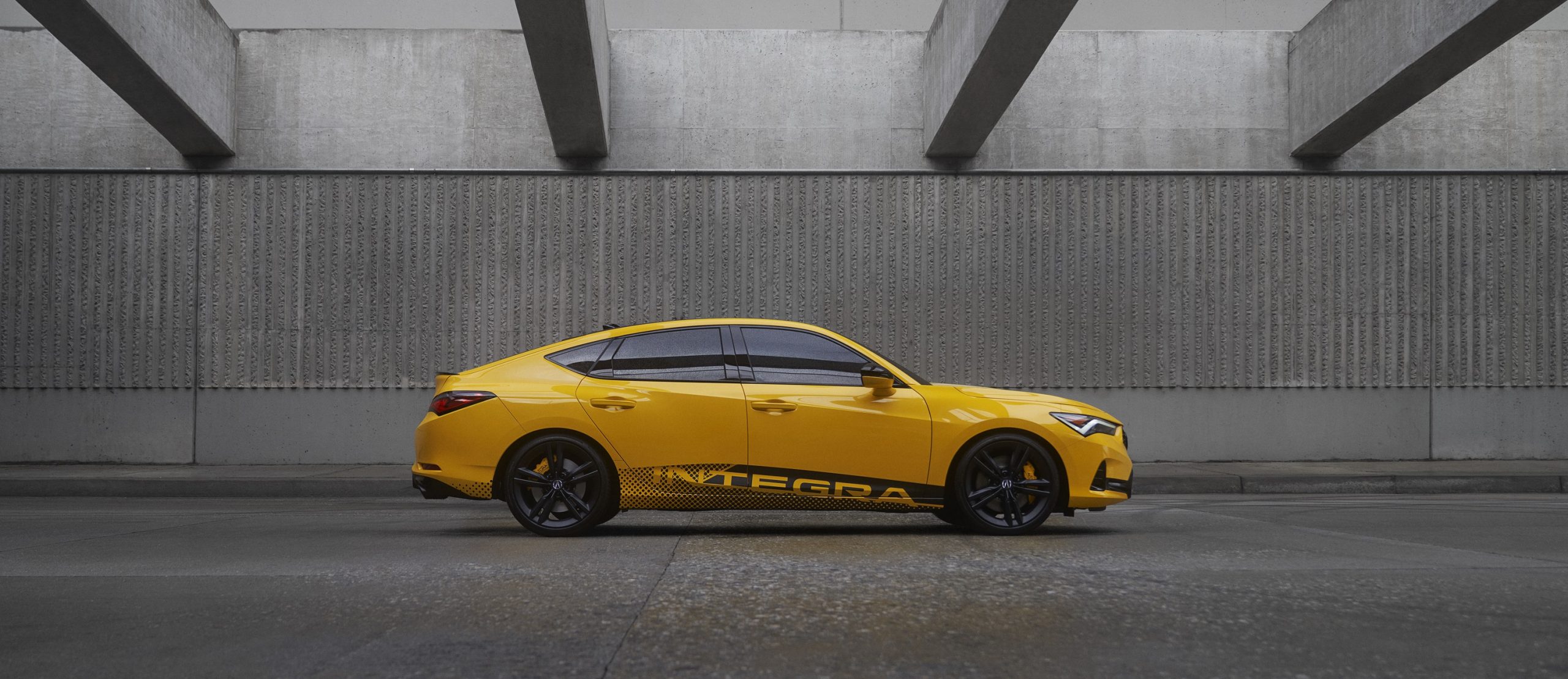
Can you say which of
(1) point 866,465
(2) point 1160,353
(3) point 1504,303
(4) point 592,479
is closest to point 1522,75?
(3) point 1504,303

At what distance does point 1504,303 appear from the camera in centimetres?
1468

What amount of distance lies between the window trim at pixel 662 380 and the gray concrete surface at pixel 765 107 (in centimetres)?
762

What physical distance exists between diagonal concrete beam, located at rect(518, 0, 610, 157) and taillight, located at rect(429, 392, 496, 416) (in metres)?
5.55

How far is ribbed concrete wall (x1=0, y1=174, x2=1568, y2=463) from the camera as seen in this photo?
46.6 ft

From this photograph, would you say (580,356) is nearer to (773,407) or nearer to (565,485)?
(565,485)

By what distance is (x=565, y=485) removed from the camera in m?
7.39

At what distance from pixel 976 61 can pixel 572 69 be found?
451cm

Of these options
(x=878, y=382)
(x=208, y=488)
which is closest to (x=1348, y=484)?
(x=878, y=382)

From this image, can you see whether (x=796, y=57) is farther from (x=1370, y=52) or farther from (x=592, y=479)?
(x=592, y=479)

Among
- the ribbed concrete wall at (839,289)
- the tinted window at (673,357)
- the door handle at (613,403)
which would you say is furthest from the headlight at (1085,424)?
the ribbed concrete wall at (839,289)

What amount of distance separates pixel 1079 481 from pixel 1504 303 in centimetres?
1043

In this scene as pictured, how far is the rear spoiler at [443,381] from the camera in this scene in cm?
764

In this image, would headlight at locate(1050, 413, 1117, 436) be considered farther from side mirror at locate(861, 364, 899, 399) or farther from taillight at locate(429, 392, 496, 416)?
taillight at locate(429, 392, 496, 416)

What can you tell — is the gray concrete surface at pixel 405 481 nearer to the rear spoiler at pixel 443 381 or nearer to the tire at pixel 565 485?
the rear spoiler at pixel 443 381
